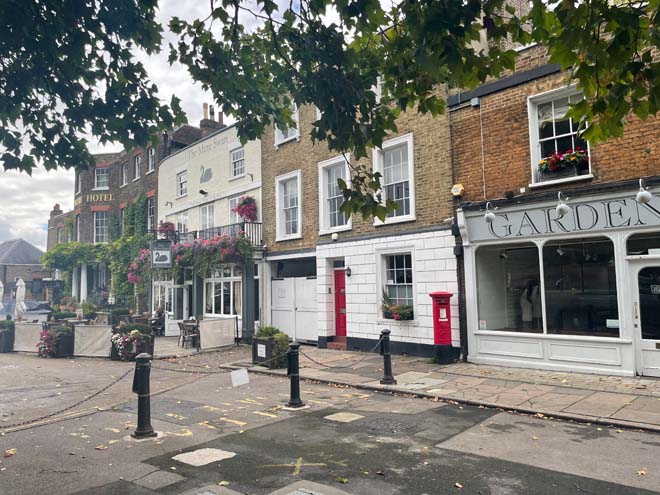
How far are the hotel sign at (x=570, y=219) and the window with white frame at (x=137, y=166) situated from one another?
22654 millimetres

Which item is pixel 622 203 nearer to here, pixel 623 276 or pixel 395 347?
pixel 623 276

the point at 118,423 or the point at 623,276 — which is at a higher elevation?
the point at 623,276

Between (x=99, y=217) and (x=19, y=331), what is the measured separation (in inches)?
657

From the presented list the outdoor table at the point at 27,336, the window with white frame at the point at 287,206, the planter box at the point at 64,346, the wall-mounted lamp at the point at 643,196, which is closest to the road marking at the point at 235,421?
the wall-mounted lamp at the point at 643,196

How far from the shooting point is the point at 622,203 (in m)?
9.78

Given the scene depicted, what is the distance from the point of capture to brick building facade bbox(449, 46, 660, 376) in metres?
9.76

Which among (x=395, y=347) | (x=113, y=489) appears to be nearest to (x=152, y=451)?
(x=113, y=489)

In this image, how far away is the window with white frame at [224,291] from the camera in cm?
1967

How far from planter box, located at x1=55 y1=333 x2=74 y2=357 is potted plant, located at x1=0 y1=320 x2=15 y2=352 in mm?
3026

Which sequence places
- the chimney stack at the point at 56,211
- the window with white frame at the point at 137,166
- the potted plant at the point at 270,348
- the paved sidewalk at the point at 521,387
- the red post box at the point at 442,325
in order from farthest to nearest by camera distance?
the chimney stack at the point at 56,211, the window with white frame at the point at 137,166, the potted plant at the point at 270,348, the red post box at the point at 442,325, the paved sidewalk at the point at 521,387

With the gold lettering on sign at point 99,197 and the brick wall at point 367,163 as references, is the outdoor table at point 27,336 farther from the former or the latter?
the gold lettering on sign at point 99,197

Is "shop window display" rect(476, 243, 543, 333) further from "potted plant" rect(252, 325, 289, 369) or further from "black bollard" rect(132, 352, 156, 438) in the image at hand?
"black bollard" rect(132, 352, 156, 438)

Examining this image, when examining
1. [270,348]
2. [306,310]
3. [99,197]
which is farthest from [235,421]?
[99,197]

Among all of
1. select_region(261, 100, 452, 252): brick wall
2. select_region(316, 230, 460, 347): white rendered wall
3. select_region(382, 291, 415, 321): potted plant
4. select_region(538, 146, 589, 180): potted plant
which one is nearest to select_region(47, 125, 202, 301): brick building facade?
select_region(261, 100, 452, 252): brick wall
